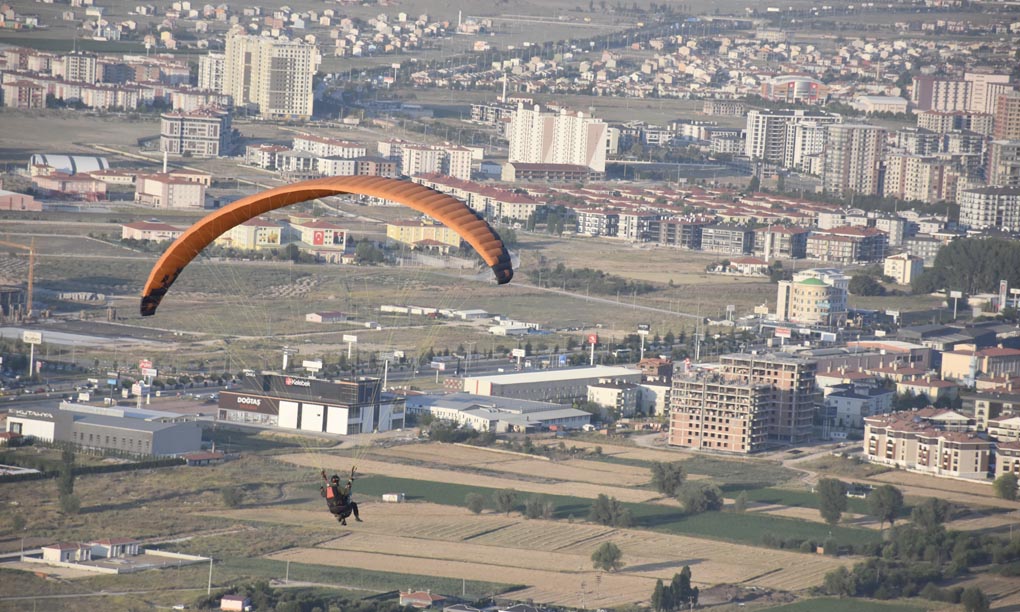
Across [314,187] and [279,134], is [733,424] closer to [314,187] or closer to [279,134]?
[314,187]

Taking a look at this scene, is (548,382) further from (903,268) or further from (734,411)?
(903,268)

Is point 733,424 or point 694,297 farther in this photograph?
point 694,297

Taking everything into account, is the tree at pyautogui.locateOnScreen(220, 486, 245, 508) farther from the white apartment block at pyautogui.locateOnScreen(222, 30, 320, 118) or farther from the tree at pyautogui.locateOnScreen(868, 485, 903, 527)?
the white apartment block at pyautogui.locateOnScreen(222, 30, 320, 118)

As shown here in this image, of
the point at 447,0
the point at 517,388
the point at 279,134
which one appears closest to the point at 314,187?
the point at 517,388

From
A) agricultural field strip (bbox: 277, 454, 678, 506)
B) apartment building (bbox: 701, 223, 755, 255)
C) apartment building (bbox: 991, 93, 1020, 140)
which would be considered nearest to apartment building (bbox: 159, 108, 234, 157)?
apartment building (bbox: 701, 223, 755, 255)

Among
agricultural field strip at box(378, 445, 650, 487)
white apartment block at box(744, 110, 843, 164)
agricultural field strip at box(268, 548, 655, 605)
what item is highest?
white apartment block at box(744, 110, 843, 164)

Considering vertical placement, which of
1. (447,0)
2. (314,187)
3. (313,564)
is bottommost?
(313,564)

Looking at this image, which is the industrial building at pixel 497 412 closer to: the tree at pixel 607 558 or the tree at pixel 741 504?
the tree at pixel 741 504
